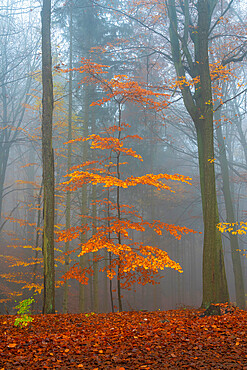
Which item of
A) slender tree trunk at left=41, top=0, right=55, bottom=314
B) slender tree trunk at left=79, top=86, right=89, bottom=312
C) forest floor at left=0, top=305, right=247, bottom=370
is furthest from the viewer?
slender tree trunk at left=79, top=86, right=89, bottom=312

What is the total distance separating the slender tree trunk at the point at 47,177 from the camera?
711cm

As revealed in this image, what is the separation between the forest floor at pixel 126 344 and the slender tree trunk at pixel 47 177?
1176mm

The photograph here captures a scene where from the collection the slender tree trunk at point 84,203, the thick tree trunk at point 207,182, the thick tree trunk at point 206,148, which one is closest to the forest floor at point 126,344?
the thick tree trunk at point 207,182

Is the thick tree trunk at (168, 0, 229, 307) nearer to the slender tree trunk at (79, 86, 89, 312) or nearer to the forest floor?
the forest floor

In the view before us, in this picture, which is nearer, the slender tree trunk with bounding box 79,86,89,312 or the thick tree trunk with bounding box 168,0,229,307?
the thick tree trunk with bounding box 168,0,229,307

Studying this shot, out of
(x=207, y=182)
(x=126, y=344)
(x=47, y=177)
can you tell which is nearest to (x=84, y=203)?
(x=47, y=177)

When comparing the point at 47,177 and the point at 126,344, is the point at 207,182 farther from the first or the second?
the point at 126,344

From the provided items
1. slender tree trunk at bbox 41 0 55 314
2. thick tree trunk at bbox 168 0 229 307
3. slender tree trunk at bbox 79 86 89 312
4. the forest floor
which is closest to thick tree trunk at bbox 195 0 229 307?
thick tree trunk at bbox 168 0 229 307

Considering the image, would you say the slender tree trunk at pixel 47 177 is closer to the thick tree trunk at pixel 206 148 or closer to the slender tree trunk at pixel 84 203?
the thick tree trunk at pixel 206 148

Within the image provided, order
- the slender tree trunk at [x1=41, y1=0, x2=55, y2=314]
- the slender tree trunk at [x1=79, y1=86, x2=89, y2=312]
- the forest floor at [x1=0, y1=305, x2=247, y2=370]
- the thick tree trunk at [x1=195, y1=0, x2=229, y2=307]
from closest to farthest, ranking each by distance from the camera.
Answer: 1. the forest floor at [x1=0, y1=305, x2=247, y2=370]
2. the thick tree trunk at [x1=195, y1=0, x2=229, y2=307]
3. the slender tree trunk at [x1=41, y1=0, x2=55, y2=314]
4. the slender tree trunk at [x1=79, y1=86, x2=89, y2=312]

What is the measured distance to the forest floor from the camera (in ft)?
11.9

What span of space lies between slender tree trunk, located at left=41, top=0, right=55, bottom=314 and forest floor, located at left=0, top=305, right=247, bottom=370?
1176mm

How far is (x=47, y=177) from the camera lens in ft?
24.8

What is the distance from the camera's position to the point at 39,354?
3906mm
